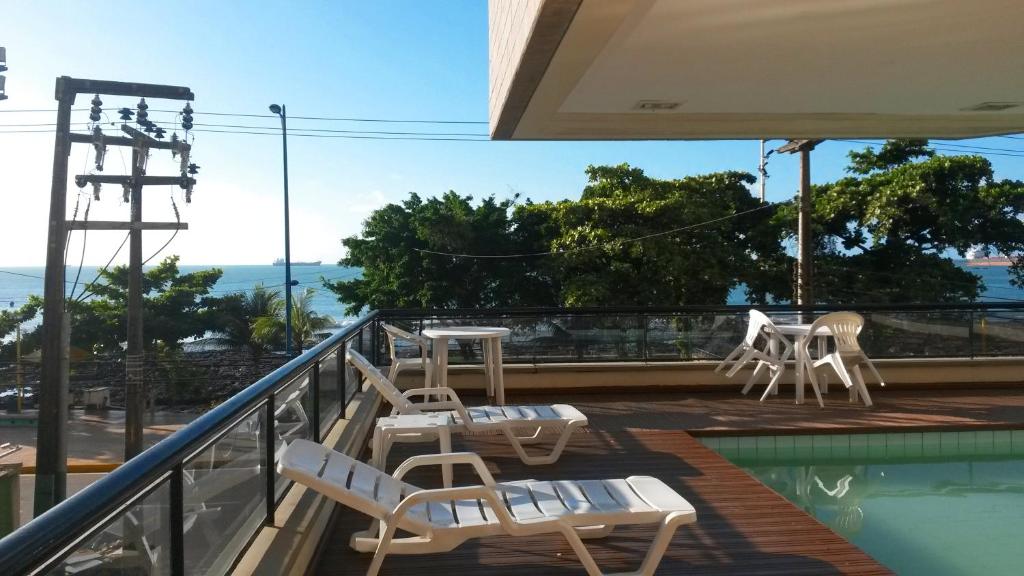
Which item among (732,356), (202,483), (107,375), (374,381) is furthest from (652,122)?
(107,375)

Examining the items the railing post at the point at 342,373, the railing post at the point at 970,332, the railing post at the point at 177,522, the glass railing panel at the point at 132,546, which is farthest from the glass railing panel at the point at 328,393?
the railing post at the point at 970,332

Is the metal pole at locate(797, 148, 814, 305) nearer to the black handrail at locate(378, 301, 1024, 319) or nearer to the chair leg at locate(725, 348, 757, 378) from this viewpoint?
the black handrail at locate(378, 301, 1024, 319)

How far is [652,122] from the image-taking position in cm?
765

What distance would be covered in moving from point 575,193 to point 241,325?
18.1 m

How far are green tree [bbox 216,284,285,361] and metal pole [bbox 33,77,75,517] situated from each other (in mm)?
21860

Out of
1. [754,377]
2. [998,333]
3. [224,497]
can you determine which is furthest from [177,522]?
[998,333]

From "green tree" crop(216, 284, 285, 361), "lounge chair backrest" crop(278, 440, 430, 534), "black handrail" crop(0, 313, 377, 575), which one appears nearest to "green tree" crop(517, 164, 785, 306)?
"green tree" crop(216, 284, 285, 361)

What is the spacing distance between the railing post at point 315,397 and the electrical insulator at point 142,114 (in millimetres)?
13504

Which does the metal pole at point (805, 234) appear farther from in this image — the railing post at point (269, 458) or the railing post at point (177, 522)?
the railing post at point (177, 522)

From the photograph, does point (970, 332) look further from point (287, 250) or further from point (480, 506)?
point (287, 250)

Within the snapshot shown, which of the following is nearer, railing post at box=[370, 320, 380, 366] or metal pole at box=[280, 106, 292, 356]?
railing post at box=[370, 320, 380, 366]

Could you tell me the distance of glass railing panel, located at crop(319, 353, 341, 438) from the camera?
177 inches

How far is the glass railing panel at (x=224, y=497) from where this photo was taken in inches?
86.1

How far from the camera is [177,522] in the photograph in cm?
203
